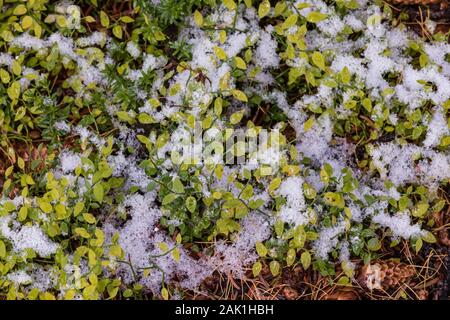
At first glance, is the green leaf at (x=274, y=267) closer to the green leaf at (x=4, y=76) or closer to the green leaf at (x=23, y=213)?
the green leaf at (x=23, y=213)

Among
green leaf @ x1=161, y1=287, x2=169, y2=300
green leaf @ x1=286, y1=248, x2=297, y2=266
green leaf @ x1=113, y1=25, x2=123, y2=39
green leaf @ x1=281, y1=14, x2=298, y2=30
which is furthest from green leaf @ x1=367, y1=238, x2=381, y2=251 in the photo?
green leaf @ x1=113, y1=25, x2=123, y2=39

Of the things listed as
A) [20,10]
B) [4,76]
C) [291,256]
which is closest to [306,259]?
[291,256]

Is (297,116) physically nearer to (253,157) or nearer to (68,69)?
(253,157)

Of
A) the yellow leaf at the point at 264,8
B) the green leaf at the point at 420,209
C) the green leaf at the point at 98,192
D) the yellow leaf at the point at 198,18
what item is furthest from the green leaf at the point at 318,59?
the green leaf at the point at 98,192

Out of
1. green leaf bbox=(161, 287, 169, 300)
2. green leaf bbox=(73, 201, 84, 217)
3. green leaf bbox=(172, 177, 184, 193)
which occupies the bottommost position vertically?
green leaf bbox=(161, 287, 169, 300)

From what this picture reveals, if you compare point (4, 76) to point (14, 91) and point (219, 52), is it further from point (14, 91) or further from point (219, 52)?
point (219, 52)

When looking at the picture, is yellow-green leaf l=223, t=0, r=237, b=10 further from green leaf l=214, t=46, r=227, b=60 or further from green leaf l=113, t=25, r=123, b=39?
green leaf l=113, t=25, r=123, b=39

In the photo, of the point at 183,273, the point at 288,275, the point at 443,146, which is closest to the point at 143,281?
the point at 183,273
